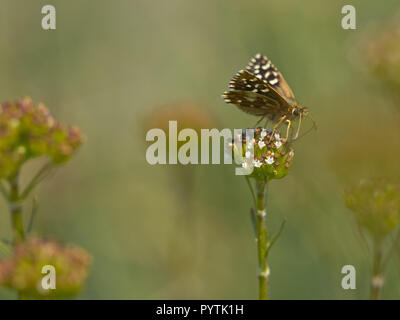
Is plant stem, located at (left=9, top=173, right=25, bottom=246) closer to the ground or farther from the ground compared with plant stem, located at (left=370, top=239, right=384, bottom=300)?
farther from the ground

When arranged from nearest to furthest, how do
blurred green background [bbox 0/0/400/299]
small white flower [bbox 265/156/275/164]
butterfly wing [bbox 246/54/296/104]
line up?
small white flower [bbox 265/156/275/164] → butterfly wing [bbox 246/54/296/104] → blurred green background [bbox 0/0/400/299]

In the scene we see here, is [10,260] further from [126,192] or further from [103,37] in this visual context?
[103,37]

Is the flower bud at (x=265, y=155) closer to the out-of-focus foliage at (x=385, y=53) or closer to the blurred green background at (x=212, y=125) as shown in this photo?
the blurred green background at (x=212, y=125)

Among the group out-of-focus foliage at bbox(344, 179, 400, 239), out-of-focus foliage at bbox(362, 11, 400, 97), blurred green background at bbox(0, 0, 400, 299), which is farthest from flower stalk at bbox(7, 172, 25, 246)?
out-of-focus foliage at bbox(362, 11, 400, 97)

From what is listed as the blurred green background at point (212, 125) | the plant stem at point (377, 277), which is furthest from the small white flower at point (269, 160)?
the plant stem at point (377, 277)

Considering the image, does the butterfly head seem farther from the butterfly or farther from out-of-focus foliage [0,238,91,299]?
out-of-focus foliage [0,238,91,299]
